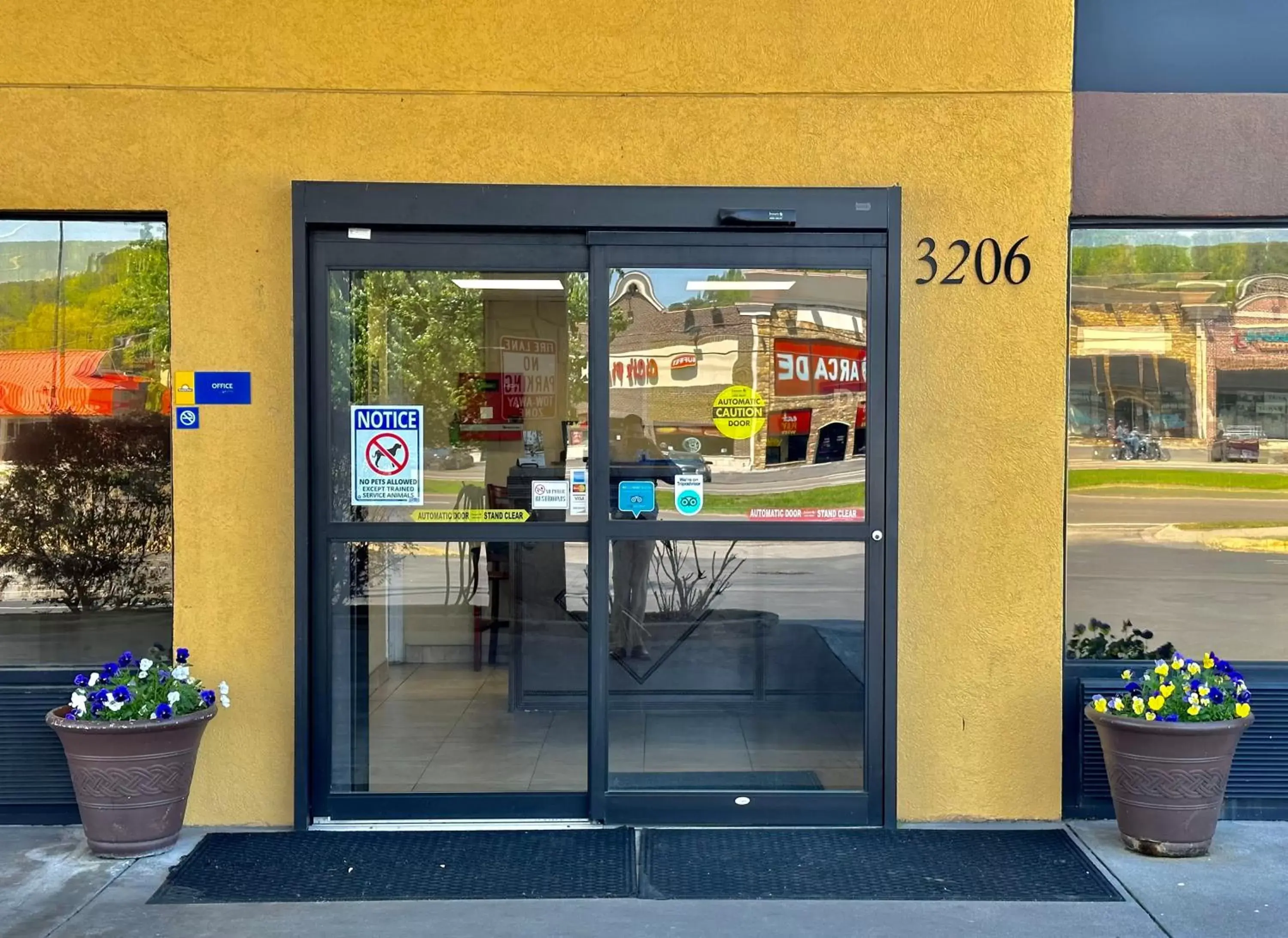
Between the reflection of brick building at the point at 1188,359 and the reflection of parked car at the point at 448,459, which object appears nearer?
the reflection of parked car at the point at 448,459

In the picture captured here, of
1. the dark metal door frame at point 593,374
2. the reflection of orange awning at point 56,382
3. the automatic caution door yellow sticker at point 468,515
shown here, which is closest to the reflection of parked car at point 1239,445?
the dark metal door frame at point 593,374

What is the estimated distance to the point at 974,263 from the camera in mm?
5117

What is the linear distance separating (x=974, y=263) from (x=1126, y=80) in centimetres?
105

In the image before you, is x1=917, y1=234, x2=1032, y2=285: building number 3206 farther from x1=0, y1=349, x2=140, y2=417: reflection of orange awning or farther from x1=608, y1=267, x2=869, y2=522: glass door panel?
x1=0, y1=349, x2=140, y2=417: reflection of orange awning

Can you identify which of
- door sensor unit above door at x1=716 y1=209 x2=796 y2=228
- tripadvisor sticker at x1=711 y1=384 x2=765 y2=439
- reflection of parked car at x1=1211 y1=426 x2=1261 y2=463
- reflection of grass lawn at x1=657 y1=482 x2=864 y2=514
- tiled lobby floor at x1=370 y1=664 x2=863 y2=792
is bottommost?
tiled lobby floor at x1=370 y1=664 x2=863 y2=792

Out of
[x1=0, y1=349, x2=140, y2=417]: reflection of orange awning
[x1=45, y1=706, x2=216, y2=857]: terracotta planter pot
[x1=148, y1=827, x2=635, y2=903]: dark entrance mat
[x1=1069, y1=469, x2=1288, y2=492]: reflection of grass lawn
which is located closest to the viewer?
[x1=148, y1=827, x2=635, y2=903]: dark entrance mat

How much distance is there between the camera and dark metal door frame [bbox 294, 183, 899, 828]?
5.02m

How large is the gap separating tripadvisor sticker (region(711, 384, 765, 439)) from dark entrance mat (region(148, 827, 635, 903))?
68.3 inches

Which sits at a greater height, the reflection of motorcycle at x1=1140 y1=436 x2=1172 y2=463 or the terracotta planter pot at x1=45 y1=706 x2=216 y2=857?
the reflection of motorcycle at x1=1140 y1=436 x2=1172 y2=463

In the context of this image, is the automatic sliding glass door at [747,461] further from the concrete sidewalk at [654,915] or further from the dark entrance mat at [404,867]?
the concrete sidewalk at [654,915]

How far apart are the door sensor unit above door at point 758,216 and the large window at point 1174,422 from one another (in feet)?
4.35

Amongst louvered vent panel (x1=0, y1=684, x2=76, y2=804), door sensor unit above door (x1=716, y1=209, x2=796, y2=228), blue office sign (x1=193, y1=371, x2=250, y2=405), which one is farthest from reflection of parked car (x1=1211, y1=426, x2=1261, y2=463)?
louvered vent panel (x1=0, y1=684, x2=76, y2=804)

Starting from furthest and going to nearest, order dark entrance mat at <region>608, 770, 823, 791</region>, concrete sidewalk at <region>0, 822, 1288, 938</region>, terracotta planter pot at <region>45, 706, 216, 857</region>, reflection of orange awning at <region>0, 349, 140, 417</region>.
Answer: reflection of orange awning at <region>0, 349, 140, 417</region>, dark entrance mat at <region>608, 770, 823, 791</region>, terracotta planter pot at <region>45, 706, 216, 857</region>, concrete sidewalk at <region>0, 822, 1288, 938</region>

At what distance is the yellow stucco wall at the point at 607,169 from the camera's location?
5039 mm
